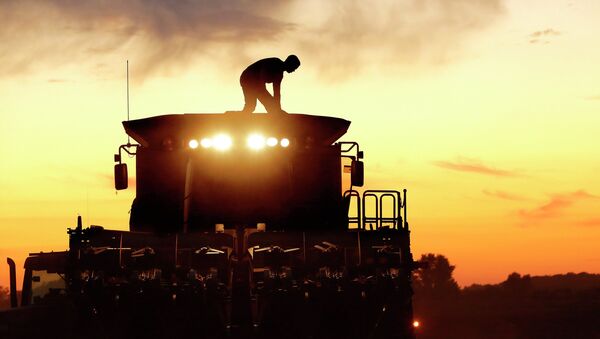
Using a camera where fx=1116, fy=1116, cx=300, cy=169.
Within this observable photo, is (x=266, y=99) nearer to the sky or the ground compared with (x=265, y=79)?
nearer to the ground

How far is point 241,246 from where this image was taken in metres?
25.5

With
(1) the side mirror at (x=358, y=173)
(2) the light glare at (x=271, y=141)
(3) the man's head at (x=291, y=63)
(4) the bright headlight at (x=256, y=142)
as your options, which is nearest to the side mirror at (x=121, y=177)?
(4) the bright headlight at (x=256, y=142)

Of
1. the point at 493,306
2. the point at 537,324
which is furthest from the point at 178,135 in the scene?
the point at 493,306

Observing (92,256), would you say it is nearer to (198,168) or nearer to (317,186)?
(198,168)

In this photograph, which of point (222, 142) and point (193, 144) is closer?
point (222, 142)

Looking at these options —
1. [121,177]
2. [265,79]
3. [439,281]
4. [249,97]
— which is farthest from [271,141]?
[439,281]

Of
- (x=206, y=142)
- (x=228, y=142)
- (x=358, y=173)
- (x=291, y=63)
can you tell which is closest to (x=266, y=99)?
(x=291, y=63)

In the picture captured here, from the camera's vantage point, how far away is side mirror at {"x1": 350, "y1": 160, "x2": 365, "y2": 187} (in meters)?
26.8

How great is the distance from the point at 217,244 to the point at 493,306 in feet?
345

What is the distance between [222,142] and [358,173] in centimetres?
336

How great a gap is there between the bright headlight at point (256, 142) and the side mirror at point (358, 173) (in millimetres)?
2314

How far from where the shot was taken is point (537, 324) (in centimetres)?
10006

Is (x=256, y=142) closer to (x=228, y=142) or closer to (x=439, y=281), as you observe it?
(x=228, y=142)

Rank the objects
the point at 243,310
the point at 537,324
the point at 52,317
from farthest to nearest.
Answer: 1. the point at 537,324
2. the point at 52,317
3. the point at 243,310
